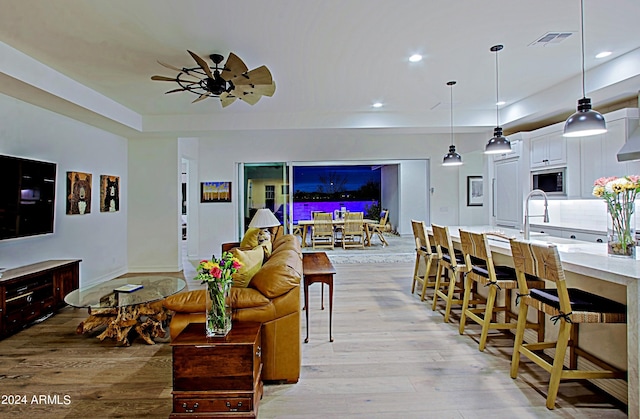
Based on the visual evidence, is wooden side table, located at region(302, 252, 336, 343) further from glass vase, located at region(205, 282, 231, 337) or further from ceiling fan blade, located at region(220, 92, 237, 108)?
ceiling fan blade, located at region(220, 92, 237, 108)

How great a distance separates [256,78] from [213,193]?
200 inches

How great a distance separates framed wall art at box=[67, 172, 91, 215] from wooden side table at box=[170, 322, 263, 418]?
4.20m

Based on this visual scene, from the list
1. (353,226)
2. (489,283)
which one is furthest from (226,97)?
(353,226)

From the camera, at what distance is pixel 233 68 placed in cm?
319

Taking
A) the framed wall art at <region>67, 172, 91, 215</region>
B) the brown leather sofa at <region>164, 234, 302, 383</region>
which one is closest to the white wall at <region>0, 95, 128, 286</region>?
the framed wall art at <region>67, 172, 91, 215</region>

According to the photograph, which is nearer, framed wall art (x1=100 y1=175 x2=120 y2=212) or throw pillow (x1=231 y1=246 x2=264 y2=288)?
throw pillow (x1=231 y1=246 x2=264 y2=288)

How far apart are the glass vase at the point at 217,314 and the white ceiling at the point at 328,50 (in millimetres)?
2135

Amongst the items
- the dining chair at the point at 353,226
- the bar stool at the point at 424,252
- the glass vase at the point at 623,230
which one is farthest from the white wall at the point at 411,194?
the glass vase at the point at 623,230

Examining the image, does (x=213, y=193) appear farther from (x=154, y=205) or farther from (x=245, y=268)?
(x=245, y=268)

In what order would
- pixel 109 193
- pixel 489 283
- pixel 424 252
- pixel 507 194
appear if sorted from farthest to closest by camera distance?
pixel 109 193 < pixel 507 194 < pixel 424 252 < pixel 489 283

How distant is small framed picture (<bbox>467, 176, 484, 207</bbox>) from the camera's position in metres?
8.62

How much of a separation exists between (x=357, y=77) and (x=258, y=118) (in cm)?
226

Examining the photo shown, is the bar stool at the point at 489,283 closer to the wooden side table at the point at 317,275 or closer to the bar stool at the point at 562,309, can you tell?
the bar stool at the point at 562,309

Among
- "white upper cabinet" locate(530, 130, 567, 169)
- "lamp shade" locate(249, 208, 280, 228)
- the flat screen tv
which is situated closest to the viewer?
the flat screen tv
